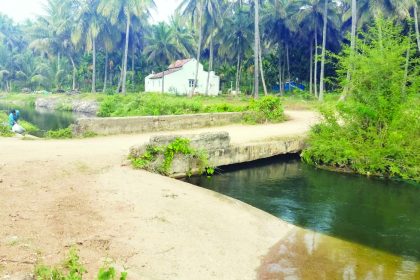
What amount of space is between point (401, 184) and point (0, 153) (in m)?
12.3

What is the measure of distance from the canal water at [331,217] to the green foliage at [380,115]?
0.64m

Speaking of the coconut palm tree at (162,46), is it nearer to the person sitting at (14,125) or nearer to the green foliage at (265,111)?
the green foliage at (265,111)

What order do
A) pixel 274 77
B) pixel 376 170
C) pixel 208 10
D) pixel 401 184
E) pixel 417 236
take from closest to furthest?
pixel 417 236
pixel 401 184
pixel 376 170
pixel 208 10
pixel 274 77

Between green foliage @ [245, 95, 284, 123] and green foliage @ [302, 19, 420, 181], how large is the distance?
20.2ft

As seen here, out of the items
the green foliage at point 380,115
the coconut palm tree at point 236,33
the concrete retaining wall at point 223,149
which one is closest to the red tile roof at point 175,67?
the coconut palm tree at point 236,33

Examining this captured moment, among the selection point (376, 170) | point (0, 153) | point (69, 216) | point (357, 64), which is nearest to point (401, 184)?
point (376, 170)

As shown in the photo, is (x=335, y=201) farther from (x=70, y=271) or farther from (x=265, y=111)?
(x=265, y=111)

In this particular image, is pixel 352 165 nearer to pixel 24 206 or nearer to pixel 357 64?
pixel 357 64

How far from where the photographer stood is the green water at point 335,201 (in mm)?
8867

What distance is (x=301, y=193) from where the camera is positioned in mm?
12250

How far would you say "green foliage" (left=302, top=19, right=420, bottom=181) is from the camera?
13648 millimetres

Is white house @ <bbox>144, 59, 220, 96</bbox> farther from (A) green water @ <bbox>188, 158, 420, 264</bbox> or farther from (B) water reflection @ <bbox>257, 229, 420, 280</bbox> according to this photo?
(B) water reflection @ <bbox>257, 229, 420, 280</bbox>

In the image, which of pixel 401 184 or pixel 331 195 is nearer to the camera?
pixel 331 195

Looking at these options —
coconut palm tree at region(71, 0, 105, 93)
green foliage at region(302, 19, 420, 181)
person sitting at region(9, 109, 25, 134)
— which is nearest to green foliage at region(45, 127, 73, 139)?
person sitting at region(9, 109, 25, 134)
